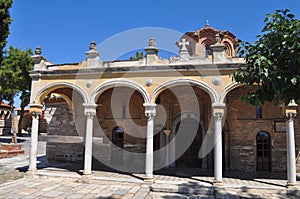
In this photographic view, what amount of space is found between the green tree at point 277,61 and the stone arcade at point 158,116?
4.51 metres

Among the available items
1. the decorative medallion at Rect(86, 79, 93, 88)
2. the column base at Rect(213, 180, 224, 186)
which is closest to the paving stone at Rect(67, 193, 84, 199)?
the decorative medallion at Rect(86, 79, 93, 88)

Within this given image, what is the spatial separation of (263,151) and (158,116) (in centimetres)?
558

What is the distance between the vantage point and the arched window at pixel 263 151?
11734mm

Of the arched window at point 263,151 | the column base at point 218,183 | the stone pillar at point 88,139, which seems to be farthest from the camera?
the arched window at point 263,151

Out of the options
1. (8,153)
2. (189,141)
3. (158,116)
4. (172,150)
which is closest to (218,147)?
(189,141)

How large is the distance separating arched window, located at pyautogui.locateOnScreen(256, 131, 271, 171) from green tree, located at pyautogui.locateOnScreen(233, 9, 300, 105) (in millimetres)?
7872

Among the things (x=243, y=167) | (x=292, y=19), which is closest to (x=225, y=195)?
(x=243, y=167)

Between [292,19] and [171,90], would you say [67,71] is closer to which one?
[171,90]

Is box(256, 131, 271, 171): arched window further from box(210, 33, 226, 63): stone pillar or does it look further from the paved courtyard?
box(210, 33, 226, 63): stone pillar

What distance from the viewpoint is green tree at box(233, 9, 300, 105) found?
4152mm

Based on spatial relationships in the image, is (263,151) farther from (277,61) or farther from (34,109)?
(34,109)

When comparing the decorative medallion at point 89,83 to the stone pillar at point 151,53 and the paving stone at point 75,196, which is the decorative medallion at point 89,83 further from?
the paving stone at point 75,196

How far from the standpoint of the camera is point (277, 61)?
459 centimetres

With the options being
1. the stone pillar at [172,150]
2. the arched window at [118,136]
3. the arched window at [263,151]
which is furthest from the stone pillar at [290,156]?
the arched window at [118,136]
